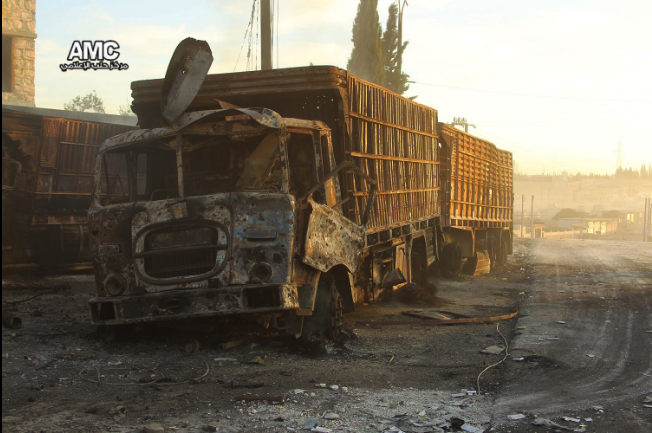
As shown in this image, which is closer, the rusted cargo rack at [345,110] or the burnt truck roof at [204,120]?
the burnt truck roof at [204,120]

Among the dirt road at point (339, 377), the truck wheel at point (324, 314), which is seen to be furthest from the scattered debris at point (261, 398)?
the truck wheel at point (324, 314)

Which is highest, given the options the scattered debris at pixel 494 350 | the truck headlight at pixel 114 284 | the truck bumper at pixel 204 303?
the truck headlight at pixel 114 284

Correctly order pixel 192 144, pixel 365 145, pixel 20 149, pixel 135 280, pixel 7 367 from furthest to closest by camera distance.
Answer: pixel 20 149
pixel 365 145
pixel 192 144
pixel 135 280
pixel 7 367

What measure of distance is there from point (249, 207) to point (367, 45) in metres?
30.7

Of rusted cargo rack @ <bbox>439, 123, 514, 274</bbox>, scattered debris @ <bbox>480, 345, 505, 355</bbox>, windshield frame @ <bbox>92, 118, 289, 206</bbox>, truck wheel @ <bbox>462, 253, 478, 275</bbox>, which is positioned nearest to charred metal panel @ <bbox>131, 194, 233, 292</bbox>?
windshield frame @ <bbox>92, 118, 289, 206</bbox>

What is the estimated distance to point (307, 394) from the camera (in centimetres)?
498

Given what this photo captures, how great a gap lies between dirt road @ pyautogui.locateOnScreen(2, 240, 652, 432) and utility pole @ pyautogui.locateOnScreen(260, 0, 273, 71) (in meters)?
7.31

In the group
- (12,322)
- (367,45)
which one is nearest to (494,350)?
(12,322)

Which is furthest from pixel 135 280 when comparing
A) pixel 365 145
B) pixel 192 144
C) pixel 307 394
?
pixel 365 145

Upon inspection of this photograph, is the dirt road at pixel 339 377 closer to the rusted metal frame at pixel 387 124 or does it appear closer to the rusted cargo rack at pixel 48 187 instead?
the rusted metal frame at pixel 387 124

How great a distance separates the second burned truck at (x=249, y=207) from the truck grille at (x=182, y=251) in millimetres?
11

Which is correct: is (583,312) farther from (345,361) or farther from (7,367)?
(7,367)

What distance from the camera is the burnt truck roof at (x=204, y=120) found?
20.4 ft

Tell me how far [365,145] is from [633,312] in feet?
15.8
